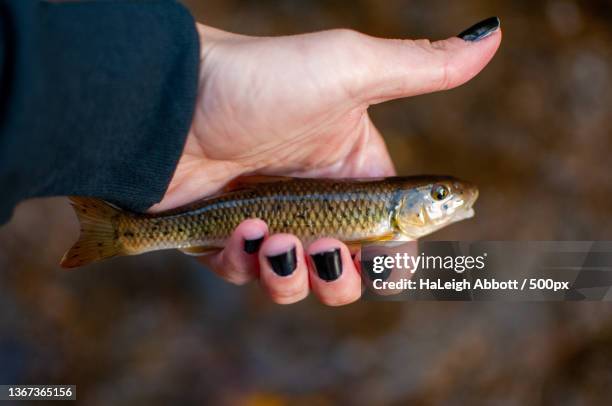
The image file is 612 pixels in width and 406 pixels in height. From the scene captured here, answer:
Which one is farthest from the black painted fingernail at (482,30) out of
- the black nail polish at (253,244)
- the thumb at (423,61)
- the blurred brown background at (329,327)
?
the blurred brown background at (329,327)

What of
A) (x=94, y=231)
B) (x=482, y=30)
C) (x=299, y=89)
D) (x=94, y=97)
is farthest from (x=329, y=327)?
(x=94, y=97)

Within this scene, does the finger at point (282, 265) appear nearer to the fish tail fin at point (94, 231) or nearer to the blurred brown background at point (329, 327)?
the fish tail fin at point (94, 231)

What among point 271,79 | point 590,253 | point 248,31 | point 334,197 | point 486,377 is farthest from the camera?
point 248,31

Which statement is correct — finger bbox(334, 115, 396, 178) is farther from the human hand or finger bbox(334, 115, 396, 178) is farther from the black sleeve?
the black sleeve

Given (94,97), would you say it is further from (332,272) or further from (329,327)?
(329,327)

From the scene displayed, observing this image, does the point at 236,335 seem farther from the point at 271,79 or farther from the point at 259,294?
the point at 271,79

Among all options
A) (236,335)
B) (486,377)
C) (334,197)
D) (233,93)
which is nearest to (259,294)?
(236,335)

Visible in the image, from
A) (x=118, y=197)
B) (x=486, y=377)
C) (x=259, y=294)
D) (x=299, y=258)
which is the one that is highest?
(x=118, y=197)
